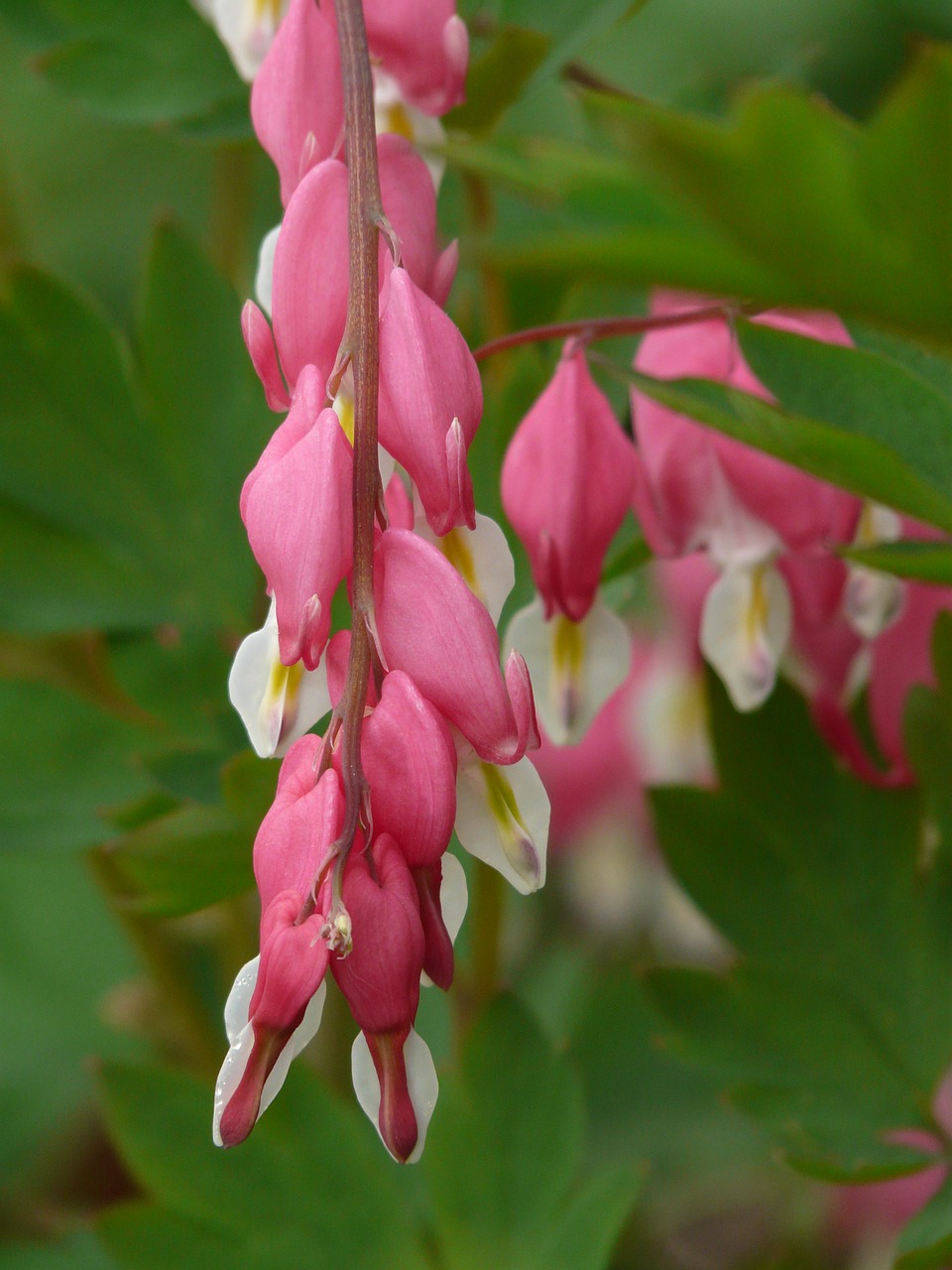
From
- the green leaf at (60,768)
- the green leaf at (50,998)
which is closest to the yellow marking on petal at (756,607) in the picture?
the green leaf at (60,768)

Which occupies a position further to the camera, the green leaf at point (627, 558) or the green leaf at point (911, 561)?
the green leaf at point (627, 558)

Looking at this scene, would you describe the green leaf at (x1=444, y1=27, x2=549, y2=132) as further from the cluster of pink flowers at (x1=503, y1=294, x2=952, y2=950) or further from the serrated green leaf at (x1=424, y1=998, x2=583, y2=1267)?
the serrated green leaf at (x1=424, y1=998, x2=583, y2=1267)

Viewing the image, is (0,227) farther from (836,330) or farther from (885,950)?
(885,950)

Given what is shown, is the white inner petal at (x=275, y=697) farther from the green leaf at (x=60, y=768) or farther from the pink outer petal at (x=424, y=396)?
the green leaf at (x=60, y=768)

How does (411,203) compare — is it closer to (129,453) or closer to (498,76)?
(498,76)

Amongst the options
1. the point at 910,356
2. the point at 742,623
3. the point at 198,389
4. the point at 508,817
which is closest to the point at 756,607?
the point at 742,623

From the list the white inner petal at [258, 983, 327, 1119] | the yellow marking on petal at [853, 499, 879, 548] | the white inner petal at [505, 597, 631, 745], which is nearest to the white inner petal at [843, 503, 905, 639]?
the yellow marking on petal at [853, 499, 879, 548]

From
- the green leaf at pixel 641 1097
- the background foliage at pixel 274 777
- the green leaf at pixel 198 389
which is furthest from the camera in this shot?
the green leaf at pixel 641 1097

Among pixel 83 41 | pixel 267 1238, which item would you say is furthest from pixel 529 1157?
pixel 83 41
